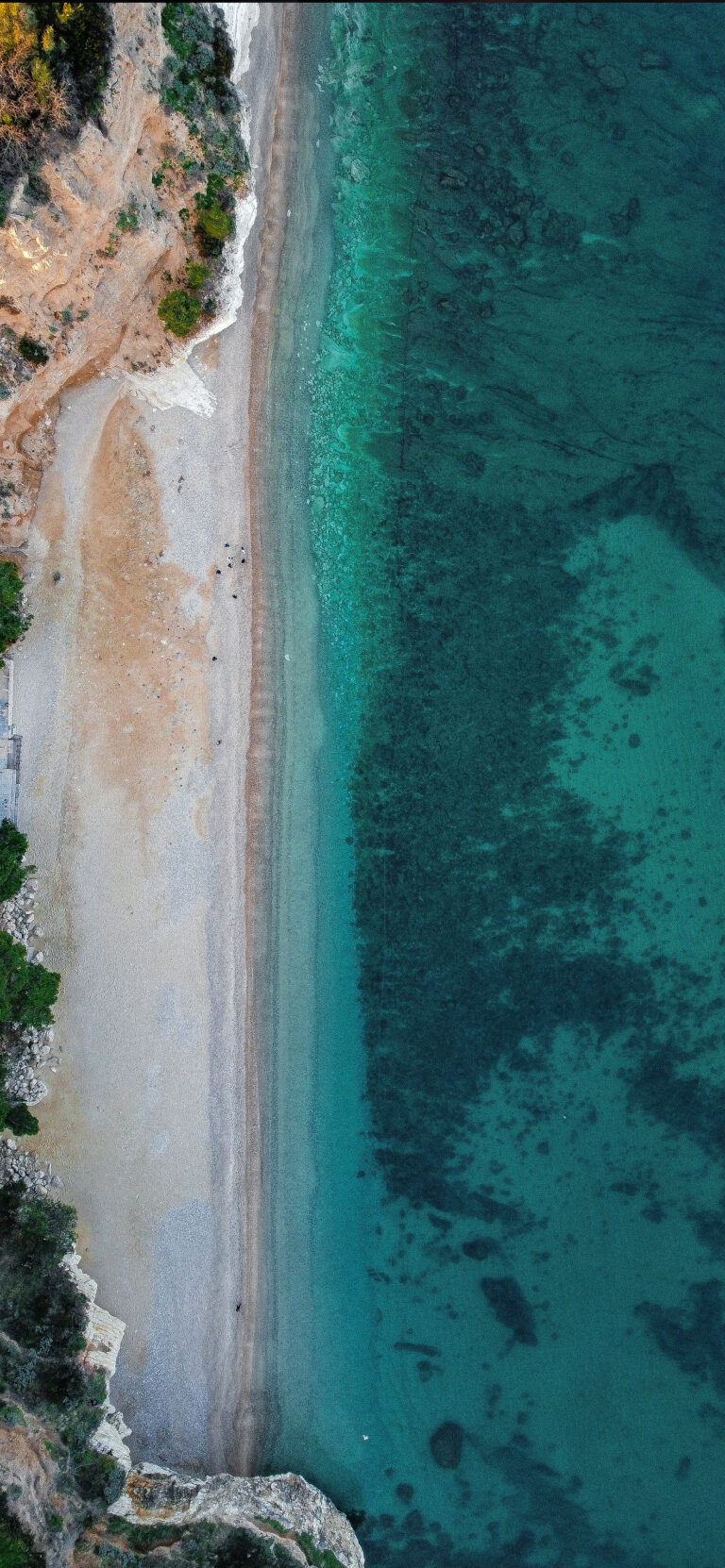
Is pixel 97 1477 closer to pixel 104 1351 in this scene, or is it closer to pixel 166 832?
pixel 104 1351

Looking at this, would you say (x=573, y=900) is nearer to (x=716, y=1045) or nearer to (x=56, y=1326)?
(x=716, y=1045)

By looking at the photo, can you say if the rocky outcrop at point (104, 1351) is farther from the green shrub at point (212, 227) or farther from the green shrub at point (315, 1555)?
the green shrub at point (212, 227)

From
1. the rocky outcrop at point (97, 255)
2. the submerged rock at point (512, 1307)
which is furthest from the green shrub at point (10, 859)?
the submerged rock at point (512, 1307)

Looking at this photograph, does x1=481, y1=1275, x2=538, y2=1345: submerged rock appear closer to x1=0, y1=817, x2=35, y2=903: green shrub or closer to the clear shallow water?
the clear shallow water

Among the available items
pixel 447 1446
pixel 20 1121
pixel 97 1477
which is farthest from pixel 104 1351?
pixel 447 1446

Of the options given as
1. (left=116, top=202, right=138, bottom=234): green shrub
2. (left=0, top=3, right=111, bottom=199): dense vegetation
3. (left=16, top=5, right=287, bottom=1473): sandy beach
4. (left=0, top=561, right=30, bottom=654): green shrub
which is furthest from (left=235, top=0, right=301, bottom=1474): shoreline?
(left=0, top=3, right=111, bottom=199): dense vegetation
